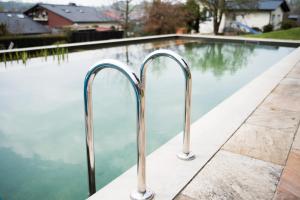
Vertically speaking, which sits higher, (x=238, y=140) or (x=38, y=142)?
(x=238, y=140)

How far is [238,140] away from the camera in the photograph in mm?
2484

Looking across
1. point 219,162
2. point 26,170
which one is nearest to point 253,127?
point 219,162

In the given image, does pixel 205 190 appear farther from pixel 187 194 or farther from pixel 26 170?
pixel 26 170

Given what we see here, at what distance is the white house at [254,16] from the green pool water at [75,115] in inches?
651

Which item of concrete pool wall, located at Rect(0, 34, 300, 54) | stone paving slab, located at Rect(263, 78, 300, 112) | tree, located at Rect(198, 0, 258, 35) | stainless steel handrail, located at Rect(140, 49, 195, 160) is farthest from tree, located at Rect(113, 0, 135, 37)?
stainless steel handrail, located at Rect(140, 49, 195, 160)

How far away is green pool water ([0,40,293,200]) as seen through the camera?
2.85 metres

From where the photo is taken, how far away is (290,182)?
1.85 meters

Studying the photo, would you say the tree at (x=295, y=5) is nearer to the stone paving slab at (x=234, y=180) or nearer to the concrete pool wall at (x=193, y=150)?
the concrete pool wall at (x=193, y=150)

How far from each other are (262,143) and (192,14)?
21658 millimetres

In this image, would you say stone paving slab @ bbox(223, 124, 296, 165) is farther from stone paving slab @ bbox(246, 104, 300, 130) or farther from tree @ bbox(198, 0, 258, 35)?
tree @ bbox(198, 0, 258, 35)

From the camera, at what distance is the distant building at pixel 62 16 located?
35.6m

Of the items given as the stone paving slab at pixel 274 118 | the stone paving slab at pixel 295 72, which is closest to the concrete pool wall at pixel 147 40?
the stone paving slab at pixel 295 72

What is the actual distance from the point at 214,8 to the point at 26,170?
22299mm

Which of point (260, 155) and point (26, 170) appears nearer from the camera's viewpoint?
point (260, 155)
